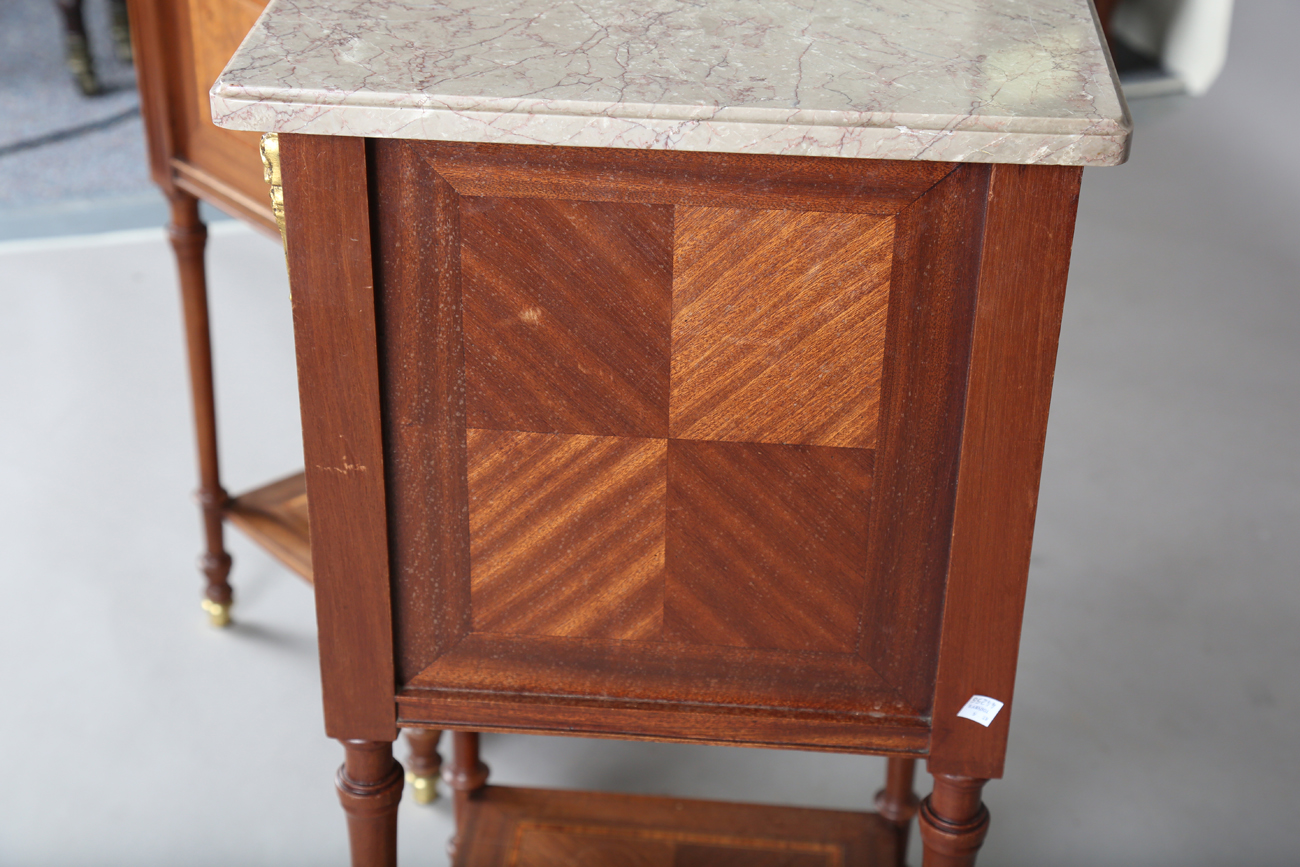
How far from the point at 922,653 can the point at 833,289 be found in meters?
0.29

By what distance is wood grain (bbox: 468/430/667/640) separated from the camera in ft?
3.20

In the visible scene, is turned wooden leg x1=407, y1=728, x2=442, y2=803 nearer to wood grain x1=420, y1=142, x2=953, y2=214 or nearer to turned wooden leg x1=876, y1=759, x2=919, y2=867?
turned wooden leg x1=876, y1=759, x2=919, y2=867

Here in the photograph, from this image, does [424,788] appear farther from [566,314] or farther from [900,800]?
[566,314]

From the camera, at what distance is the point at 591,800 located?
1.54m

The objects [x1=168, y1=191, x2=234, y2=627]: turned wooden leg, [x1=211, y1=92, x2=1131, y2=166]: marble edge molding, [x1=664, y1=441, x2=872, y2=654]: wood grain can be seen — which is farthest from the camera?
[x1=168, y1=191, x2=234, y2=627]: turned wooden leg

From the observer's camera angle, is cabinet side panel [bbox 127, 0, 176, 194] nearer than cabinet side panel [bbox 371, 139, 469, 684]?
No

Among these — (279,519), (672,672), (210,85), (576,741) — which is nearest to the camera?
(672,672)

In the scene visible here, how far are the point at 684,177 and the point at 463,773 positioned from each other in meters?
0.88

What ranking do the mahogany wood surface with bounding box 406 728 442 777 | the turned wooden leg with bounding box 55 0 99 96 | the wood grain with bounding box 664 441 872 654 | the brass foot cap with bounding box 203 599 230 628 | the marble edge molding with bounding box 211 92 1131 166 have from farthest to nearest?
the turned wooden leg with bounding box 55 0 99 96
the brass foot cap with bounding box 203 599 230 628
the mahogany wood surface with bounding box 406 728 442 777
the wood grain with bounding box 664 441 872 654
the marble edge molding with bounding box 211 92 1131 166

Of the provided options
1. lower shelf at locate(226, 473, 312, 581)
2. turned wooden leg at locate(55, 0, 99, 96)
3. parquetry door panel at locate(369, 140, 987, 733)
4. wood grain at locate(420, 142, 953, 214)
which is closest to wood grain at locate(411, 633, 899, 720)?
parquetry door panel at locate(369, 140, 987, 733)

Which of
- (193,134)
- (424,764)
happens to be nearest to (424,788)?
(424,764)

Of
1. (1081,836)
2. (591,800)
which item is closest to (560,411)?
(591,800)

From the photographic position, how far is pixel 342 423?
3.14 ft

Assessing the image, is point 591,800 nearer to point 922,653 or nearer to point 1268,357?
point 922,653
